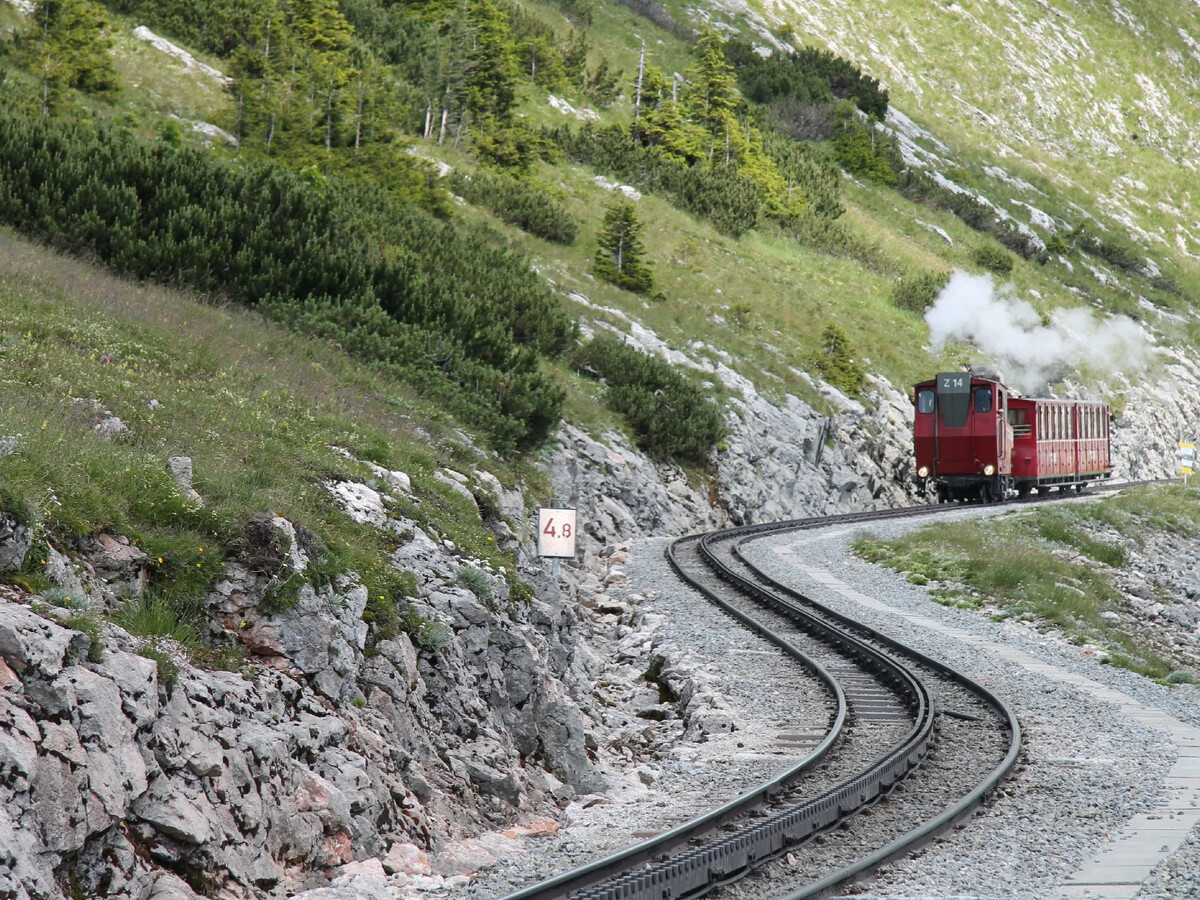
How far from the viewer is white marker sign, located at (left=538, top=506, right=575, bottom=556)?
14.7m

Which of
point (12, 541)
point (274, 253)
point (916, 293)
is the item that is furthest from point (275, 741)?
point (916, 293)

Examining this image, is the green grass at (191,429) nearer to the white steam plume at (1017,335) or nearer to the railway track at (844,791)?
the railway track at (844,791)

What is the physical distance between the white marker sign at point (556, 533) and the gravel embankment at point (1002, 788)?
2.42 meters

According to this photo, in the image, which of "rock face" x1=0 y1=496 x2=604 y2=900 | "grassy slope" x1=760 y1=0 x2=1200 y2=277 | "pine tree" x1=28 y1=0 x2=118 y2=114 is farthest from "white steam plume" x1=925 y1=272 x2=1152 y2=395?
"rock face" x1=0 y1=496 x2=604 y2=900

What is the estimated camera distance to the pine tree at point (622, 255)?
4319 centimetres

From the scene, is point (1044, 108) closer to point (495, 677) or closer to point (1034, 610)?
point (1034, 610)

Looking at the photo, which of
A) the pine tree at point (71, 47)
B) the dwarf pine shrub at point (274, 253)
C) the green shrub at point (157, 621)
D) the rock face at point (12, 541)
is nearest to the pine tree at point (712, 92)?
the pine tree at point (71, 47)

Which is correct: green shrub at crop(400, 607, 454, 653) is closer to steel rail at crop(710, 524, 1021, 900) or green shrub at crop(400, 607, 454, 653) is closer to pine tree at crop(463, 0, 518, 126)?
steel rail at crop(710, 524, 1021, 900)

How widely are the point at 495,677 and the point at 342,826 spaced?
2.89 m

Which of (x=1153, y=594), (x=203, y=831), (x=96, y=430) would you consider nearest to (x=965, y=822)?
(x=203, y=831)

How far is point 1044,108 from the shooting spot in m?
104

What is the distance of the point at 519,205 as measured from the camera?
146 feet

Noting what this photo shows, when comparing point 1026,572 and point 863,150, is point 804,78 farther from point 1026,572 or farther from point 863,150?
point 1026,572

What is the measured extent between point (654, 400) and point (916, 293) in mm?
30640
